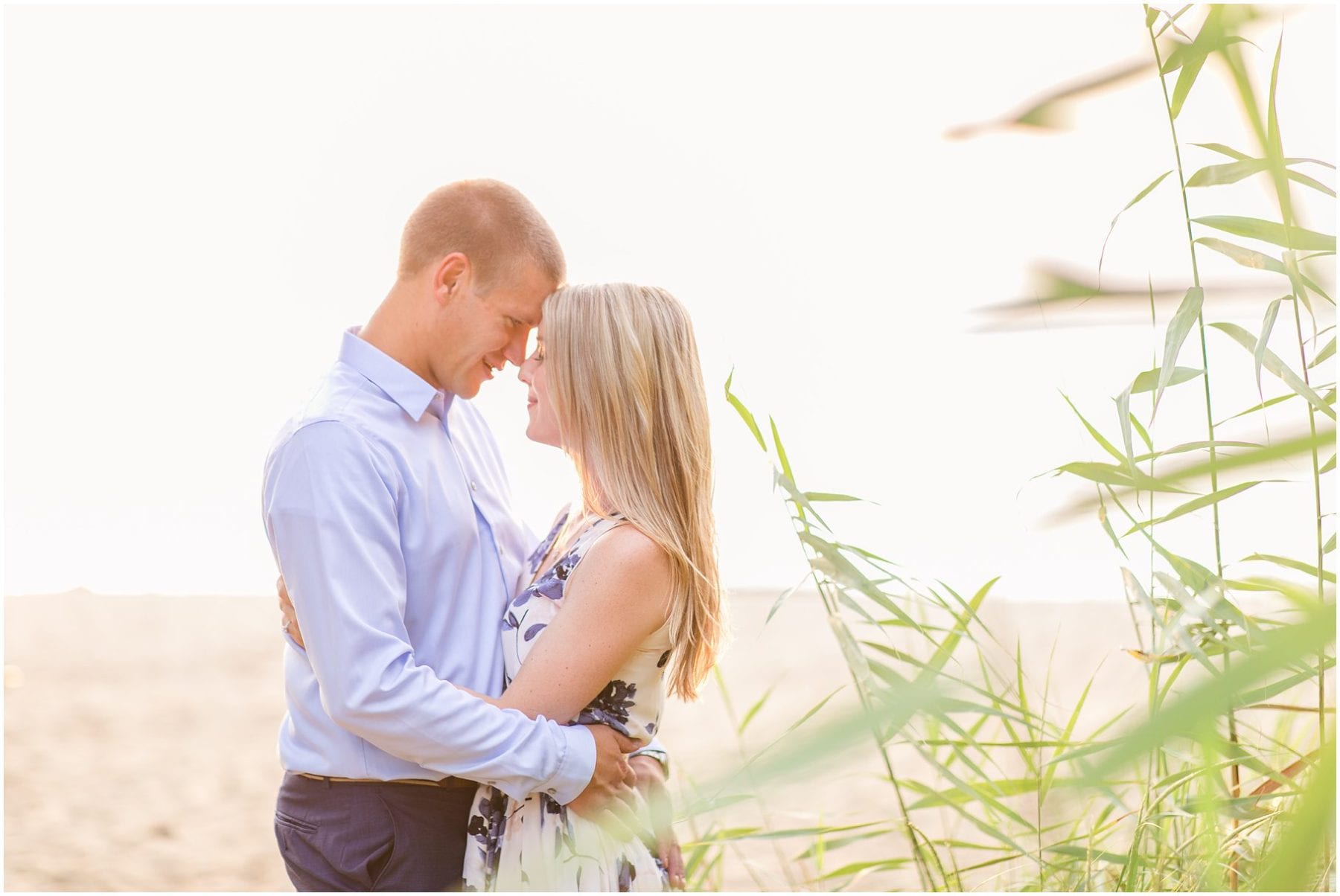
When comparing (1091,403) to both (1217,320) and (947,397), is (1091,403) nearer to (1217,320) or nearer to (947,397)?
(1217,320)

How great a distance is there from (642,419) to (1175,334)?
920mm

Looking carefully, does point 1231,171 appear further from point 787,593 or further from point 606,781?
point 606,781

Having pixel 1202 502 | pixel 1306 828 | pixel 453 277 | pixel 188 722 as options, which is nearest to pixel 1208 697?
pixel 1306 828

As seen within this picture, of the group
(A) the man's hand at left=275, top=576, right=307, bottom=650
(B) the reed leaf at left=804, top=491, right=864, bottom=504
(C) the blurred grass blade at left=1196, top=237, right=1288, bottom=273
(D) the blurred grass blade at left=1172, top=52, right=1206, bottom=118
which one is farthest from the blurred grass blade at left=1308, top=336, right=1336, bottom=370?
(A) the man's hand at left=275, top=576, right=307, bottom=650

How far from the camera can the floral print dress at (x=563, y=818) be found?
2004mm

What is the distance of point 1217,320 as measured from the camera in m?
1.66

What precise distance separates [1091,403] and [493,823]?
125 centimetres

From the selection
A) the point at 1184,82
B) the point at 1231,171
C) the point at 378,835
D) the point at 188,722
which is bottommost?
the point at 188,722

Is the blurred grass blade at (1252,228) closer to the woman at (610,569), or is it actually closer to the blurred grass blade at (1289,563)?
the blurred grass blade at (1289,563)

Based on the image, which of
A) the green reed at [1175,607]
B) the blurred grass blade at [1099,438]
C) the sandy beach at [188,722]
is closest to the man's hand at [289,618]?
the sandy beach at [188,722]

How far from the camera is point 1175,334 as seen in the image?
4.77ft

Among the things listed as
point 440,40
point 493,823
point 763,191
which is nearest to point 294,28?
point 440,40

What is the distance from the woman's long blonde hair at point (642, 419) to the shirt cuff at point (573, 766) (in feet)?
0.79

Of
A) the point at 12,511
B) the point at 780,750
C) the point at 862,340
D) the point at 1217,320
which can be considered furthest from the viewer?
the point at 12,511
